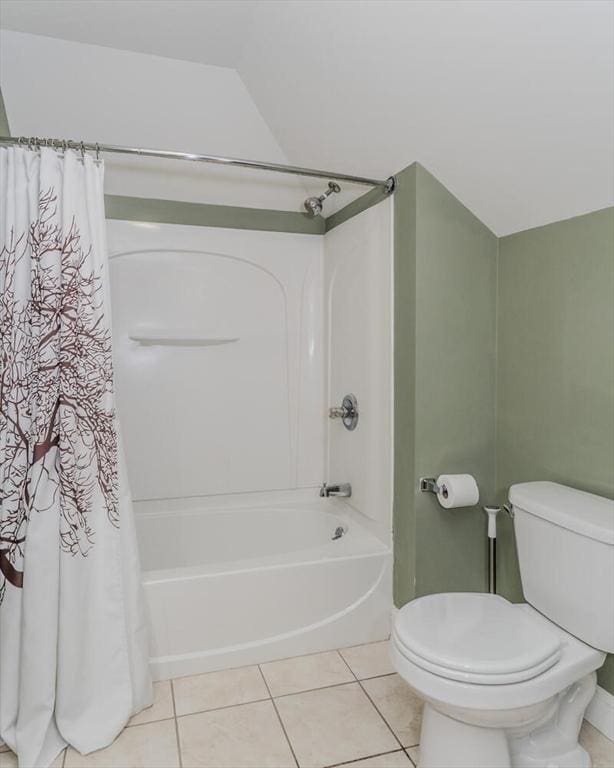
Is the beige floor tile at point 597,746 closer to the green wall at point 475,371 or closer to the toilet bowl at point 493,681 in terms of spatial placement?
the toilet bowl at point 493,681

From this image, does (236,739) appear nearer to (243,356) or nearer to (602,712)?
(602,712)

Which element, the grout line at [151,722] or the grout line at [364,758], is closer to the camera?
the grout line at [364,758]

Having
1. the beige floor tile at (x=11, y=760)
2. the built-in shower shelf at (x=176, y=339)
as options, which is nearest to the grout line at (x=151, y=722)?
the beige floor tile at (x=11, y=760)

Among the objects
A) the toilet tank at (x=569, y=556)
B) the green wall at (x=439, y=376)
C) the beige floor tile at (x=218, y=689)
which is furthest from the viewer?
the green wall at (x=439, y=376)

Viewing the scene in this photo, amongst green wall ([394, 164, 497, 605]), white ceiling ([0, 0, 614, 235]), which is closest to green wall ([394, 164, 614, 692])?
green wall ([394, 164, 497, 605])

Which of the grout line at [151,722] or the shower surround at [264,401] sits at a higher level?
the shower surround at [264,401]

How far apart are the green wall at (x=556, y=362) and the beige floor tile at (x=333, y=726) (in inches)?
29.4

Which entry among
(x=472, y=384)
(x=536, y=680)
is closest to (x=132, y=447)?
(x=472, y=384)

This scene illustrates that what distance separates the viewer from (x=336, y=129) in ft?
7.29

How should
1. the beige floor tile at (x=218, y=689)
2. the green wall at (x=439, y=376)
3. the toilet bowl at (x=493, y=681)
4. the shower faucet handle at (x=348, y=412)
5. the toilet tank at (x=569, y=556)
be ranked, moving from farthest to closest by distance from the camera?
the shower faucet handle at (x=348, y=412) → the green wall at (x=439, y=376) → the beige floor tile at (x=218, y=689) → the toilet tank at (x=569, y=556) → the toilet bowl at (x=493, y=681)

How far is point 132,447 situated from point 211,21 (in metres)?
1.81

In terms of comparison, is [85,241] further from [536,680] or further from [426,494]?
[536,680]

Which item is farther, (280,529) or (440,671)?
(280,529)

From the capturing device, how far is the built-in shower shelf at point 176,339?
2584 mm
